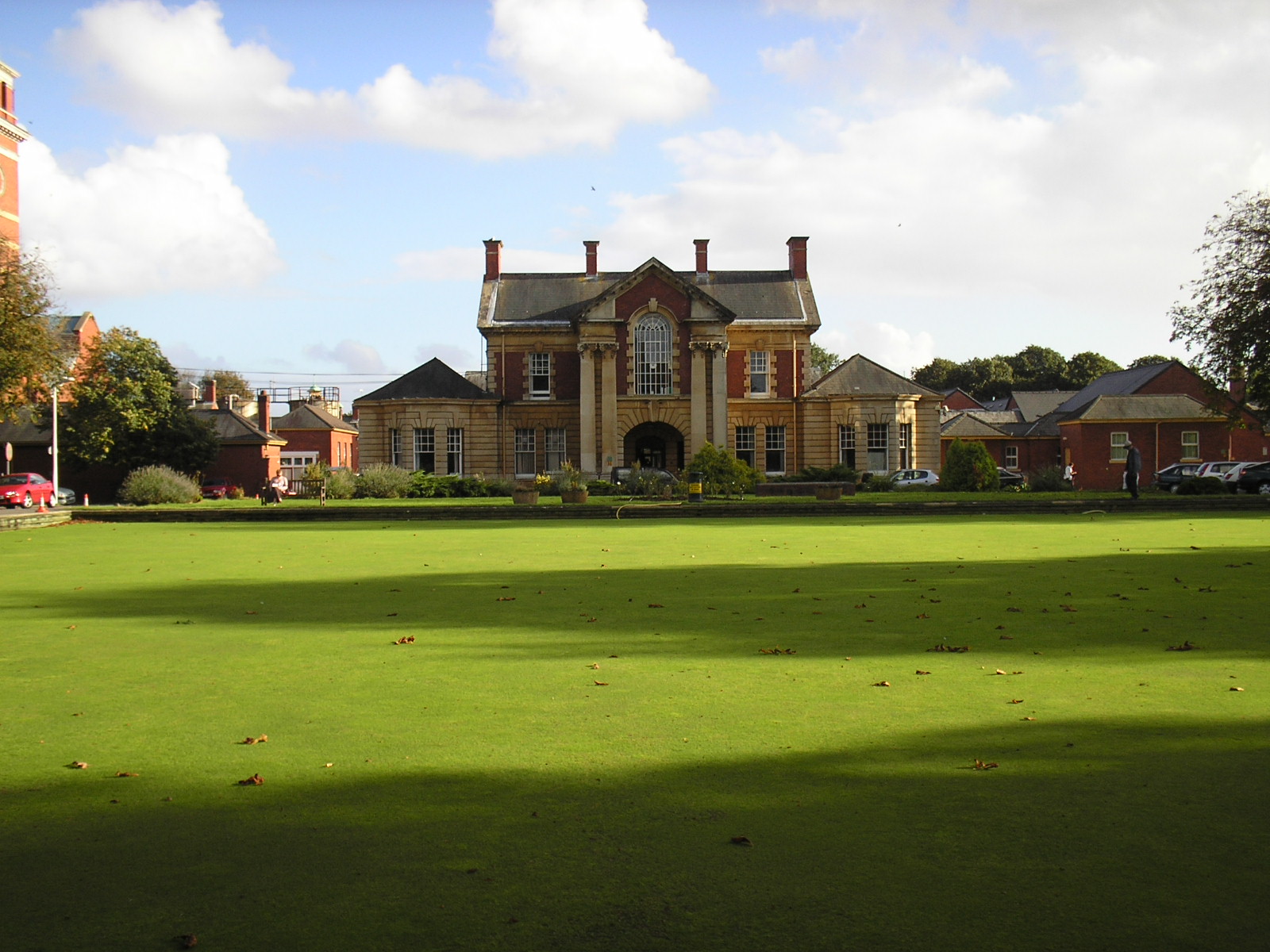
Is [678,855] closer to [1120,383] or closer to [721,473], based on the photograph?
[721,473]

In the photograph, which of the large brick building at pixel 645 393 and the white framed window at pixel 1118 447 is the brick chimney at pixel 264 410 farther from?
the white framed window at pixel 1118 447

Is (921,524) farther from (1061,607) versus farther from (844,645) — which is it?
(844,645)

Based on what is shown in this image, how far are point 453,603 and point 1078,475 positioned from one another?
53.1m

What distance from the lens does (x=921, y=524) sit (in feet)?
87.5

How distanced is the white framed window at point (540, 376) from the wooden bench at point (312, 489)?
13.3 m

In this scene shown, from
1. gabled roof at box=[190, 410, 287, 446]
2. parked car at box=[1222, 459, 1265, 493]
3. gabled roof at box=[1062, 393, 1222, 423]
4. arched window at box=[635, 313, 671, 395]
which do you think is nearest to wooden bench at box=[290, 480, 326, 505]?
gabled roof at box=[190, 410, 287, 446]

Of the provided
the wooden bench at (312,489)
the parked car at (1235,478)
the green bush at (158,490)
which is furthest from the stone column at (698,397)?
the green bush at (158,490)

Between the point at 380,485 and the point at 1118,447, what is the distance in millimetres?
38452

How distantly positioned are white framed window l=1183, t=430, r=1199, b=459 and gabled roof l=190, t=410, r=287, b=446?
49.0 meters

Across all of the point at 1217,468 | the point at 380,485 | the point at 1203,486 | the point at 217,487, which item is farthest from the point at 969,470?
the point at 217,487

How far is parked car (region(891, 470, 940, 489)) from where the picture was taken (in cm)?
5047

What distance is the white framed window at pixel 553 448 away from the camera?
5525 centimetres

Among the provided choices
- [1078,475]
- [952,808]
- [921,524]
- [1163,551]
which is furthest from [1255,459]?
[952,808]

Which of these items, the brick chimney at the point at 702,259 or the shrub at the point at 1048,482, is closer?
the shrub at the point at 1048,482
